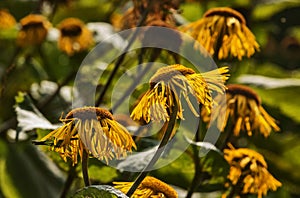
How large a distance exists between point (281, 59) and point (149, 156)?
1436 millimetres

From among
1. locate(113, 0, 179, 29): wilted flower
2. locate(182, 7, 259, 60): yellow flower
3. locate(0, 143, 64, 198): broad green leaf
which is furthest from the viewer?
locate(0, 143, 64, 198): broad green leaf

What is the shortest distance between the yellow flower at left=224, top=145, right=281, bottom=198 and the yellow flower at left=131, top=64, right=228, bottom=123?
0.26 m

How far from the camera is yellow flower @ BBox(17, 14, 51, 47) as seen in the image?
1.60 metres

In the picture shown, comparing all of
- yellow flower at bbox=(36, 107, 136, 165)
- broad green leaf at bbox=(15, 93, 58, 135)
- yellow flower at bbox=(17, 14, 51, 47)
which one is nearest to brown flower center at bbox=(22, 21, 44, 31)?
yellow flower at bbox=(17, 14, 51, 47)

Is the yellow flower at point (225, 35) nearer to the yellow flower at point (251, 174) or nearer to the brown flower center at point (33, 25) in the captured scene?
the yellow flower at point (251, 174)

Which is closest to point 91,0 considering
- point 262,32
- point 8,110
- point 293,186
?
point 262,32

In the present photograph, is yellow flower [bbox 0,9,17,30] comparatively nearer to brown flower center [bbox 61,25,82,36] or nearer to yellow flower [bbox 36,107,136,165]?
brown flower center [bbox 61,25,82,36]

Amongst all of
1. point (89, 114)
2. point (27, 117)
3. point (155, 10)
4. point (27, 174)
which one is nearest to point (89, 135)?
point (89, 114)

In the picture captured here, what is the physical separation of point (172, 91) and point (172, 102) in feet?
0.04

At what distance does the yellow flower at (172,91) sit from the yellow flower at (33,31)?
0.79 metres

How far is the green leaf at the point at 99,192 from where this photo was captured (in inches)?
31.2

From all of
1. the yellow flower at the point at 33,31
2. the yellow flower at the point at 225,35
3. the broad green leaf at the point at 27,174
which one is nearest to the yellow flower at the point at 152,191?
the yellow flower at the point at 225,35

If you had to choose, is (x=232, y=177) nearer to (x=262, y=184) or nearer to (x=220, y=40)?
(x=262, y=184)

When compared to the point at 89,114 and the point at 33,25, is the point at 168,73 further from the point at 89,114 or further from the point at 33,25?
the point at 33,25
